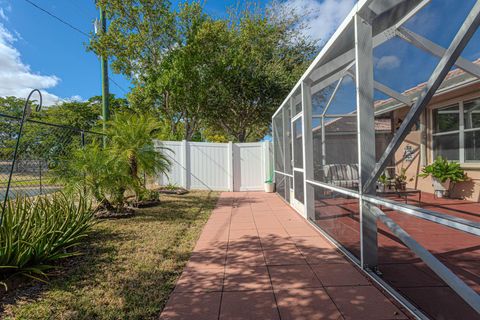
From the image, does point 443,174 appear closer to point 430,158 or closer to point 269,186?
point 430,158

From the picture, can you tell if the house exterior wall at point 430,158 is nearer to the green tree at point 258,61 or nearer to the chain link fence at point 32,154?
the chain link fence at point 32,154

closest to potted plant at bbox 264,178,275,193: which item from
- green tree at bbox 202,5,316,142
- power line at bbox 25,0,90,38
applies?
green tree at bbox 202,5,316,142

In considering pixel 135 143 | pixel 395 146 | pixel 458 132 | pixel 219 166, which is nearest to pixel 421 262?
pixel 395 146

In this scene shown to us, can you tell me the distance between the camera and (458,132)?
19.4 ft

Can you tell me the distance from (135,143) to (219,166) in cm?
442

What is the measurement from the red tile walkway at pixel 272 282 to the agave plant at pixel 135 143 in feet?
8.22

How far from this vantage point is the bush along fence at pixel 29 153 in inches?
134

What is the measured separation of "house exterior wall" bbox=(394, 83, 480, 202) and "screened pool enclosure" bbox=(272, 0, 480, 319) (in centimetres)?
176

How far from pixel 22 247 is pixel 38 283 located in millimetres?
423

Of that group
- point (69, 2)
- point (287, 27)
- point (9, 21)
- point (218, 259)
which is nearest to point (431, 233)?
point (218, 259)

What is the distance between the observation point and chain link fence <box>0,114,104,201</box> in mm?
3570

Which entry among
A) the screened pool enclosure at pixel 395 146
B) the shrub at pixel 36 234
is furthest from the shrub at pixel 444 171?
the shrub at pixel 36 234

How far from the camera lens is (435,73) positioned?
6.34ft

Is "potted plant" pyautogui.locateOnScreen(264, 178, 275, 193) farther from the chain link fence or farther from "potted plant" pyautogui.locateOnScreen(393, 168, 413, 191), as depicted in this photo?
the chain link fence
